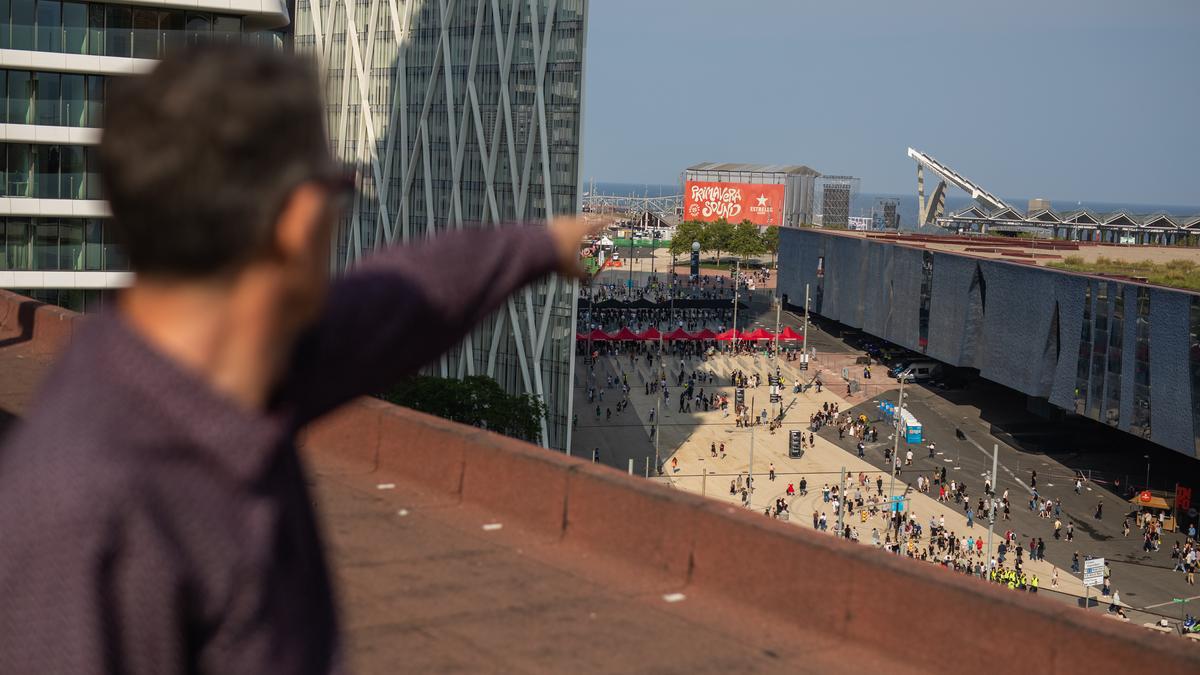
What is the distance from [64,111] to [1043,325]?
40.6 meters

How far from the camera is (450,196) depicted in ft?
179

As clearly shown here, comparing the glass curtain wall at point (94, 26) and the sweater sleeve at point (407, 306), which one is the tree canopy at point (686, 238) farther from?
the sweater sleeve at point (407, 306)

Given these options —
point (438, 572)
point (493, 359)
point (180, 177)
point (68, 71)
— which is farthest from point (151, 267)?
point (493, 359)

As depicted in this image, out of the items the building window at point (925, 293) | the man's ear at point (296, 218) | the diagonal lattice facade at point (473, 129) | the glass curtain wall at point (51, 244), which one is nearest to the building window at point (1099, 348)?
the building window at point (925, 293)

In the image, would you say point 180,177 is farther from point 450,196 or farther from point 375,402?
point 450,196

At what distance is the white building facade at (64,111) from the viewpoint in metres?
29.4

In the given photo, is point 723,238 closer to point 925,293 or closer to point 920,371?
point 925,293

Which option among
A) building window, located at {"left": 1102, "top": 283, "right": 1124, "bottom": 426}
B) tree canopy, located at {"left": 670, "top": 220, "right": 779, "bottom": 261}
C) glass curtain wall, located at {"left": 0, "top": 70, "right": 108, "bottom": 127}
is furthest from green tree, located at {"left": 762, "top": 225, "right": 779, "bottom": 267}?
glass curtain wall, located at {"left": 0, "top": 70, "right": 108, "bottom": 127}

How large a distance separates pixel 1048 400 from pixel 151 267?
→ 189ft

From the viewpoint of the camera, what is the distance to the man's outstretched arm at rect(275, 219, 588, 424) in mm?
1619

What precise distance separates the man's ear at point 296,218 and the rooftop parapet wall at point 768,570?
14.9ft

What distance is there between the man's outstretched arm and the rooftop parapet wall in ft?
13.1

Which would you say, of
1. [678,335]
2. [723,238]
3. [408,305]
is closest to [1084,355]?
[678,335]

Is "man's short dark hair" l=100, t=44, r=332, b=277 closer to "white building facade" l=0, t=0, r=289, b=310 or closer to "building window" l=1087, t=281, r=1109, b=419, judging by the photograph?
"white building facade" l=0, t=0, r=289, b=310
